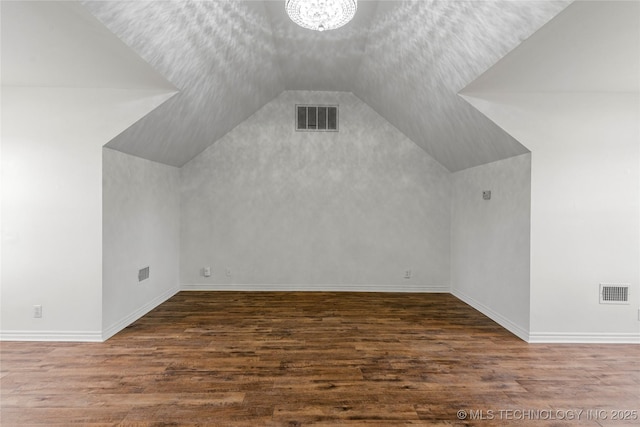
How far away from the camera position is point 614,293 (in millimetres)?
3557

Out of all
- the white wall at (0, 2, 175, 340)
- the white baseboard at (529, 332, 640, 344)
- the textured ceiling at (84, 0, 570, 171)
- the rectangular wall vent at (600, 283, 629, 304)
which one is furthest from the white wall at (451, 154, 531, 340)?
the white wall at (0, 2, 175, 340)

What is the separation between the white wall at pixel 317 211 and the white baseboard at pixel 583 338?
2.25 m

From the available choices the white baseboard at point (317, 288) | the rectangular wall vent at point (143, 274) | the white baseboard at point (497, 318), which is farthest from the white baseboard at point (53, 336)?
the white baseboard at point (497, 318)

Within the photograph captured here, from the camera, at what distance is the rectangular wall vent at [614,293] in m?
3.54

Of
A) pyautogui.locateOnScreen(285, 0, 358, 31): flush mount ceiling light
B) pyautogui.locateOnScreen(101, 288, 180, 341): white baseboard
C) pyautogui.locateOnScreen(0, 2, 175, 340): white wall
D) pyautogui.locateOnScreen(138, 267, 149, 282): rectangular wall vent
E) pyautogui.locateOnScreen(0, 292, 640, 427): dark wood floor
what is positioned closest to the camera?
pyautogui.locateOnScreen(0, 292, 640, 427): dark wood floor

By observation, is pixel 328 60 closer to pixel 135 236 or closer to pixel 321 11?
pixel 321 11

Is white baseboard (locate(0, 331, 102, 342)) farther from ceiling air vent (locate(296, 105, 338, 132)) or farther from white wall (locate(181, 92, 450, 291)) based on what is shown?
ceiling air vent (locate(296, 105, 338, 132))

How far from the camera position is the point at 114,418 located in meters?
2.26

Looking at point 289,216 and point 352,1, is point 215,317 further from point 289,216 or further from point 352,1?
point 352,1

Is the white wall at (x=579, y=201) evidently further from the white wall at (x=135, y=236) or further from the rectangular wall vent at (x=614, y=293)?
the white wall at (x=135, y=236)

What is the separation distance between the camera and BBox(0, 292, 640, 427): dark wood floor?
7.56 feet

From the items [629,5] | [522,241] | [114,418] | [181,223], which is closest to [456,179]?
[522,241]

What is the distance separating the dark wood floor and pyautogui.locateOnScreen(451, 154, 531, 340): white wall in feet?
1.24

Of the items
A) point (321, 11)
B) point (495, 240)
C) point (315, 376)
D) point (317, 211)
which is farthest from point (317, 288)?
point (321, 11)
